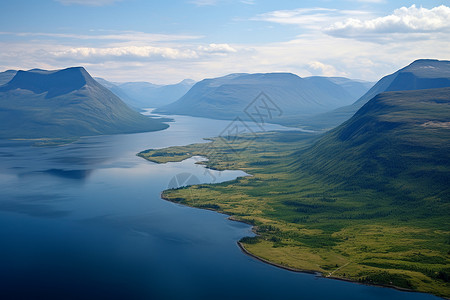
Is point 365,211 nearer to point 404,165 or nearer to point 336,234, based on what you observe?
point 336,234

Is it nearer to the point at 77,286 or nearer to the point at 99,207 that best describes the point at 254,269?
the point at 77,286

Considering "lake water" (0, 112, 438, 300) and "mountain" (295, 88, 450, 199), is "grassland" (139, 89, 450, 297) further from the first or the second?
"lake water" (0, 112, 438, 300)

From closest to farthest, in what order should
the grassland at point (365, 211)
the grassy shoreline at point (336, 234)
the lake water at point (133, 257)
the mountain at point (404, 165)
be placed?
1. the lake water at point (133, 257)
2. the grassy shoreline at point (336, 234)
3. the grassland at point (365, 211)
4. the mountain at point (404, 165)

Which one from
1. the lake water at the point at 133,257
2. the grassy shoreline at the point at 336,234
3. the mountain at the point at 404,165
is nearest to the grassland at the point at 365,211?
the grassy shoreline at the point at 336,234

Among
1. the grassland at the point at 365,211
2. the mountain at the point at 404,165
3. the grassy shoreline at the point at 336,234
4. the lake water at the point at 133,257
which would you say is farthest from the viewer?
the mountain at the point at 404,165

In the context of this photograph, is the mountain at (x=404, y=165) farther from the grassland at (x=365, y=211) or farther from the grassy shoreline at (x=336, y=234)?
the grassy shoreline at (x=336, y=234)

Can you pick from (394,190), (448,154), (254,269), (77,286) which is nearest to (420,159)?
(448,154)

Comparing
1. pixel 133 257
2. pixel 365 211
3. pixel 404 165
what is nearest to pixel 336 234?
pixel 365 211

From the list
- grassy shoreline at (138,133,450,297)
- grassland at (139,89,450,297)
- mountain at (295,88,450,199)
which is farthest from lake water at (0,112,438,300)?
mountain at (295,88,450,199)

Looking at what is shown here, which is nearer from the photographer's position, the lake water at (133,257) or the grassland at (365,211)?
the lake water at (133,257)
